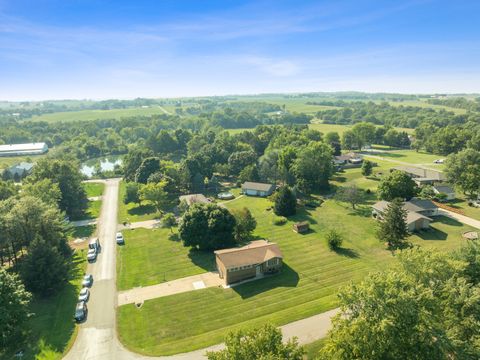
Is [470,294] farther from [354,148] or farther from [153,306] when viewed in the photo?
[354,148]

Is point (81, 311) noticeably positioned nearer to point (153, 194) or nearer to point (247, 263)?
point (247, 263)

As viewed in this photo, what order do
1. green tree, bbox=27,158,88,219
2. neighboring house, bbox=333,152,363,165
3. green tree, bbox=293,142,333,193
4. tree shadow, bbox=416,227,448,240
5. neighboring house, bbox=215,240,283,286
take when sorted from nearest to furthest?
neighboring house, bbox=215,240,283,286
tree shadow, bbox=416,227,448,240
green tree, bbox=27,158,88,219
green tree, bbox=293,142,333,193
neighboring house, bbox=333,152,363,165

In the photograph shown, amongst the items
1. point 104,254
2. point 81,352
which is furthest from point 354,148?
point 81,352

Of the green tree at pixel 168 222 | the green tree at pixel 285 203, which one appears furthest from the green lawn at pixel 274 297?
the green tree at pixel 168 222

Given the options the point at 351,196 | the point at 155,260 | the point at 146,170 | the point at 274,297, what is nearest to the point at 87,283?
the point at 155,260

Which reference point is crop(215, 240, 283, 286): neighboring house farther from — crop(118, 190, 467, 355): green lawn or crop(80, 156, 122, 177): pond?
crop(80, 156, 122, 177): pond

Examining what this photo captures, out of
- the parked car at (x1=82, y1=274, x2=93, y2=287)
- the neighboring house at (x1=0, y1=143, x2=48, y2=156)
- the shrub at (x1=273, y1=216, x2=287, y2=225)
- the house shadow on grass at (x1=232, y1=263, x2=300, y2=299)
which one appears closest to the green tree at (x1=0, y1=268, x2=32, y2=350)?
the parked car at (x1=82, y1=274, x2=93, y2=287)
